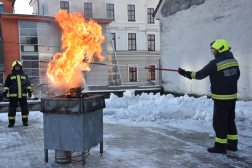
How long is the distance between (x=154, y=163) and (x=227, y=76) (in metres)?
2.15

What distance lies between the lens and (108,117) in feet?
29.2

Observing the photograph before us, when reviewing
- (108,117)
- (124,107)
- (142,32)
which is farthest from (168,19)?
(142,32)

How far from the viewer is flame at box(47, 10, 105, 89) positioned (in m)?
4.65

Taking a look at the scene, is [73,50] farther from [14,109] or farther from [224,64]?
[14,109]

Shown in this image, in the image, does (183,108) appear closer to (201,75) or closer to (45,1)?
(201,75)

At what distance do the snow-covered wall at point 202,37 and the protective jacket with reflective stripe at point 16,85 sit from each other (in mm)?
8650

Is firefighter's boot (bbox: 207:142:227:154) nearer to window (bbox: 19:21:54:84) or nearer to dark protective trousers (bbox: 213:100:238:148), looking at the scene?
dark protective trousers (bbox: 213:100:238:148)

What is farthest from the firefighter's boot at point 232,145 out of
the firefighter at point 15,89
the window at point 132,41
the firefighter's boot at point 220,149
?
the window at point 132,41

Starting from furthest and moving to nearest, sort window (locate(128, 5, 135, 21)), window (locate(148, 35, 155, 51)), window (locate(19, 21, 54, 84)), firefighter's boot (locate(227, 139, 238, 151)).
A: window (locate(148, 35, 155, 51))
window (locate(128, 5, 135, 21))
window (locate(19, 21, 54, 84))
firefighter's boot (locate(227, 139, 238, 151))

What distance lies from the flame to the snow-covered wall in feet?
25.6

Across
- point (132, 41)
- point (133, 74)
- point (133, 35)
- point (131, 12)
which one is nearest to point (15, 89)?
point (133, 74)

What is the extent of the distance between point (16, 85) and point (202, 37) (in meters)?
9.28

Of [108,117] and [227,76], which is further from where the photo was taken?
[108,117]

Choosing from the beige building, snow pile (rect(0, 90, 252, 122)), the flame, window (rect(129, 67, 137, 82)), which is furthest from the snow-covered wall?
window (rect(129, 67, 137, 82))
